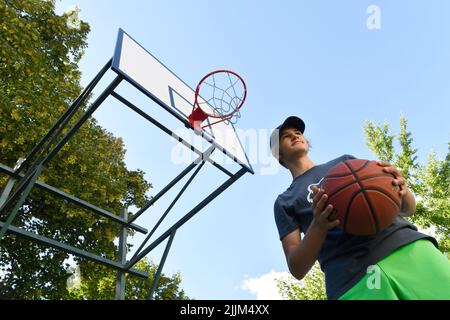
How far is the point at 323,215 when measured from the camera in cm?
162

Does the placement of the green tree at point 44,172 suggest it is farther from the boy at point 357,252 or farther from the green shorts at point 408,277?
the green shorts at point 408,277

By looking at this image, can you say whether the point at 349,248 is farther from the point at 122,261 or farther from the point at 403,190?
the point at 122,261

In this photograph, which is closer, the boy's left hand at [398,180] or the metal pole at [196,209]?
the boy's left hand at [398,180]

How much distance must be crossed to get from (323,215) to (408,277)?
15.2 inches

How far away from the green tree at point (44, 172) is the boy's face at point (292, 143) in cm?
749

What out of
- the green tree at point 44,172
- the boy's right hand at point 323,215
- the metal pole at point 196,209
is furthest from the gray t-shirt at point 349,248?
the green tree at point 44,172

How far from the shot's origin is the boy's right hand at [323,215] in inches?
63.7

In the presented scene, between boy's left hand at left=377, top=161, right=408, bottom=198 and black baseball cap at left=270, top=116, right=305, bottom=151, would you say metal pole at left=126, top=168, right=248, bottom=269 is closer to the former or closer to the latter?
black baseball cap at left=270, top=116, right=305, bottom=151

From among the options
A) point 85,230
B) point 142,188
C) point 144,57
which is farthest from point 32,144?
point 144,57

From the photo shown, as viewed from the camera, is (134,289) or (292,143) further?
(134,289)

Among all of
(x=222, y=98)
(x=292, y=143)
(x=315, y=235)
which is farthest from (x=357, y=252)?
(x=222, y=98)

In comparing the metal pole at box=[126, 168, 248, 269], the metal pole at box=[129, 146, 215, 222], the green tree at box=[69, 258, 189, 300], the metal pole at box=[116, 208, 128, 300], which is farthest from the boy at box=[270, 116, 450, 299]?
the green tree at box=[69, 258, 189, 300]

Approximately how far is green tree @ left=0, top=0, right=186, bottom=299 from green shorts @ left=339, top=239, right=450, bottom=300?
8.35 meters

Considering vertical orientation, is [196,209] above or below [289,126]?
above
